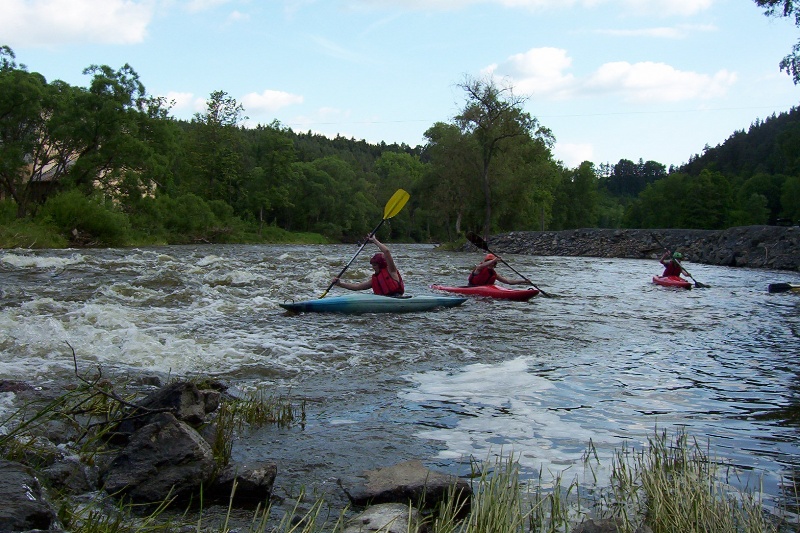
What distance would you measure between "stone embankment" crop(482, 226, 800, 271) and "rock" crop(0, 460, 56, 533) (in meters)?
20.2

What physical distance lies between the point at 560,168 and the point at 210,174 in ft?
149

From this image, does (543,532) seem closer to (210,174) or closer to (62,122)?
(62,122)

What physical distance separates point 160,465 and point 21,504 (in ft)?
2.80

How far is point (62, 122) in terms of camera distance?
2872cm

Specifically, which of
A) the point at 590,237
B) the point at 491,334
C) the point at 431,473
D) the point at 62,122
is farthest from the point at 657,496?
the point at 590,237

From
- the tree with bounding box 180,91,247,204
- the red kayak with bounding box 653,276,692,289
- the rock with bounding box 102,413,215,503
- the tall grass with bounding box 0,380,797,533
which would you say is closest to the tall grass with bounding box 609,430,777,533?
the tall grass with bounding box 0,380,797,533

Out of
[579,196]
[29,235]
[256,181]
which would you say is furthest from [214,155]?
[579,196]

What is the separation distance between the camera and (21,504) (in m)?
2.15

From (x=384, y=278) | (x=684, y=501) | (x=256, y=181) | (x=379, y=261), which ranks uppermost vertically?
(x=256, y=181)

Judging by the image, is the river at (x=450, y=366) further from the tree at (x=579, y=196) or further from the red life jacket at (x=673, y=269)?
the tree at (x=579, y=196)

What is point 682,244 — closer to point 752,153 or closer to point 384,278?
point 384,278

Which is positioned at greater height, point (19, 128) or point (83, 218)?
point (19, 128)

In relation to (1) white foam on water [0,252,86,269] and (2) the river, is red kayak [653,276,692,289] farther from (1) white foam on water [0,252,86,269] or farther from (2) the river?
(1) white foam on water [0,252,86,269]

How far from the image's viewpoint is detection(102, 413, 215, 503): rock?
9.56 feet
